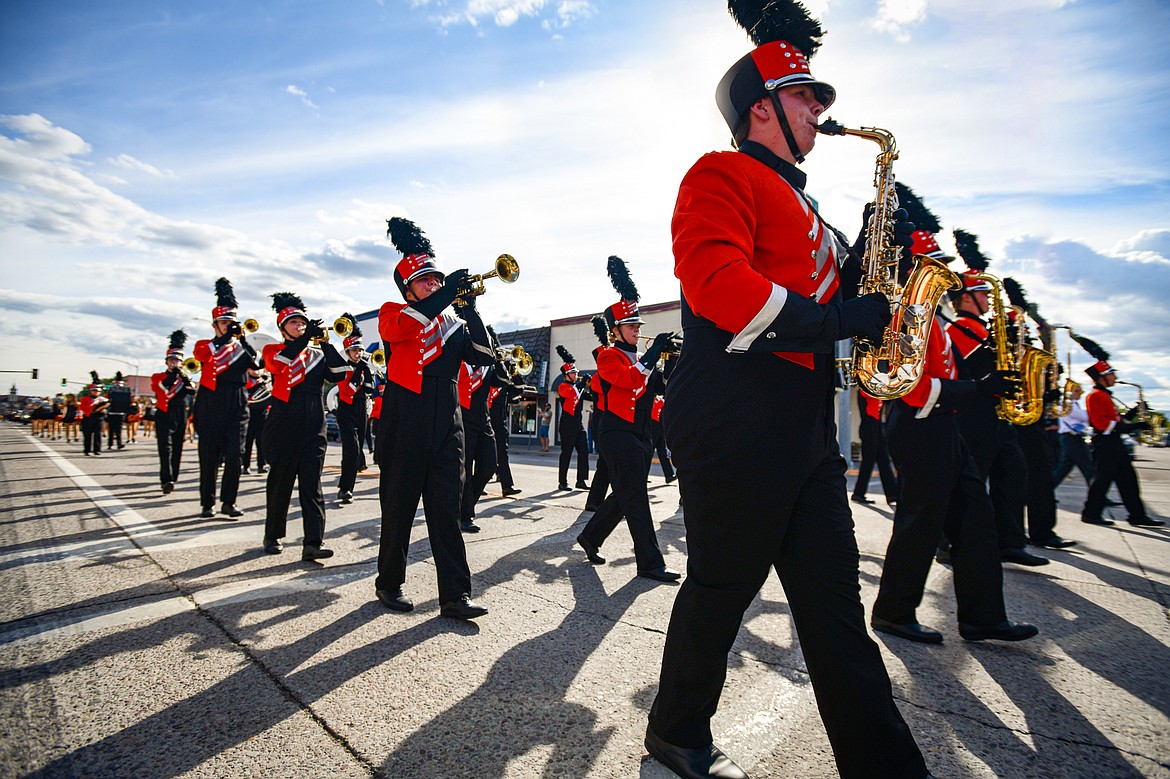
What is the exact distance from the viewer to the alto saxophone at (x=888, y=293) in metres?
2.62

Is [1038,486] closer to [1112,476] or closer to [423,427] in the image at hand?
[1112,476]

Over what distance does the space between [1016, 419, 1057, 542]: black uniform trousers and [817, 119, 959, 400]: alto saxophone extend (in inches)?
167

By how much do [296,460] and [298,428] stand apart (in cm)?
28

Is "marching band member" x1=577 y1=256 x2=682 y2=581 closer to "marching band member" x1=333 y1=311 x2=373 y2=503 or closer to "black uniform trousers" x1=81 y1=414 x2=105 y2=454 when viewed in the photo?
"marching band member" x1=333 y1=311 x2=373 y2=503

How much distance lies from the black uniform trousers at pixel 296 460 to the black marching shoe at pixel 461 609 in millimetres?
1908

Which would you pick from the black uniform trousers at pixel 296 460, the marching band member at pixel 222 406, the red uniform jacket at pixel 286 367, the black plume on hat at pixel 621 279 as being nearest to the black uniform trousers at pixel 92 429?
the marching band member at pixel 222 406

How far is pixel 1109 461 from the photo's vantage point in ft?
25.9

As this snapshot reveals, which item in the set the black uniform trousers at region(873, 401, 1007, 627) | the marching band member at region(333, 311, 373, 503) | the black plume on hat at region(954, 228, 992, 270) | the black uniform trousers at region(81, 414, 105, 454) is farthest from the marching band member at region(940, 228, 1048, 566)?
the black uniform trousers at region(81, 414, 105, 454)

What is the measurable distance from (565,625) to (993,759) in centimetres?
204

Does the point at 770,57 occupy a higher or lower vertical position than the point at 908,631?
higher

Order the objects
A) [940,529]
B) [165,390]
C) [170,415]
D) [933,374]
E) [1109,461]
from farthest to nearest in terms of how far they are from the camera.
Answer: [165,390]
[170,415]
[1109,461]
[933,374]
[940,529]

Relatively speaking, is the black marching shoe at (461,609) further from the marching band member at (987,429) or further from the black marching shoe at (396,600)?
the marching band member at (987,429)

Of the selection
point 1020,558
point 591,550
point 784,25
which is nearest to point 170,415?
point 591,550

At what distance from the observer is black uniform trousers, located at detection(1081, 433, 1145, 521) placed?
307 inches
